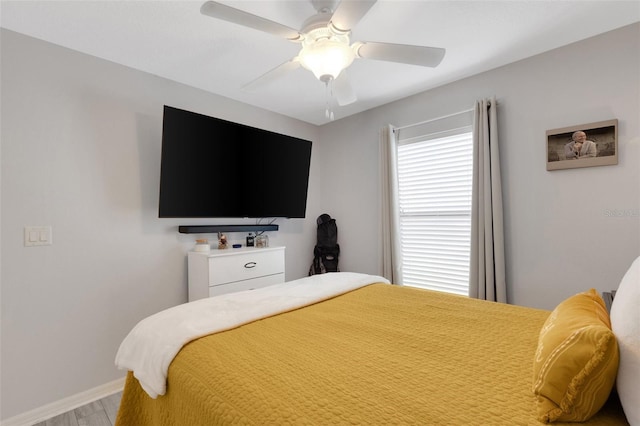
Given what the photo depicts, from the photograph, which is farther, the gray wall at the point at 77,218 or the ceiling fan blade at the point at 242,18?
the gray wall at the point at 77,218

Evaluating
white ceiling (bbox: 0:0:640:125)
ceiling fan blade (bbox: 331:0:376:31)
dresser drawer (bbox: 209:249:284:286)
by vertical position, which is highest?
white ceiling (bbox: 0:0:640:125)

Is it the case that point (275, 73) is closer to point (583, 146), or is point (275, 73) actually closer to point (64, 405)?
point (583, 146)

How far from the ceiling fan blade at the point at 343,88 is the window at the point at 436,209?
116cm

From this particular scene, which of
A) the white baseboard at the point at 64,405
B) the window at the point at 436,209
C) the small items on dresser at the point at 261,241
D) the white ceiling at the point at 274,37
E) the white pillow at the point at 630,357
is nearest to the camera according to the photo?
the white pillow at the point at 630,357

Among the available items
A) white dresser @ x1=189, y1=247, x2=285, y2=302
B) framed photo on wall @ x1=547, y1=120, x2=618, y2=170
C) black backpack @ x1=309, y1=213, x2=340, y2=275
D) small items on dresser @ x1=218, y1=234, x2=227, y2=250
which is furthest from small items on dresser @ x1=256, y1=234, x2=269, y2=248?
framed photo on wall @ x1=547, y1=120, x2=618, y2=170

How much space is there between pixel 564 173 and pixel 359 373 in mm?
2251

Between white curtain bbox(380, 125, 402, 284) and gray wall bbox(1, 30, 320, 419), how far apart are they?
1.63m

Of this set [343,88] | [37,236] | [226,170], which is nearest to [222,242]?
[226,170]

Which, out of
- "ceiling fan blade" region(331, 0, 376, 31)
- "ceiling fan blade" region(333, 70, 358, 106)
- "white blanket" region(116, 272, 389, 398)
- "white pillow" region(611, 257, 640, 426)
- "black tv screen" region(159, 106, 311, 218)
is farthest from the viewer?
"black tv screen" region(159, 106, 311, 218)

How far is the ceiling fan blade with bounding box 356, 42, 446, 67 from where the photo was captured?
64.8 inches

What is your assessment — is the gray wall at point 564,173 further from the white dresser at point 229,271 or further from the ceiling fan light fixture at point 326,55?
the white dresser at point 229,271

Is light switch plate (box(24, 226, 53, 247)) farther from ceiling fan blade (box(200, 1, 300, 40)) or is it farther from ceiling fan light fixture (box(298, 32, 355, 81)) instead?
ceiling fan light fixture (box(298, 32, 355, 81))

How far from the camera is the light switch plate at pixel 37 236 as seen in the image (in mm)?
1968

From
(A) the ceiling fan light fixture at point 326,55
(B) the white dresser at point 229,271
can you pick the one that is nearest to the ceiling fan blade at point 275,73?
(A) the ceiling fan light fixture at point 326,55
